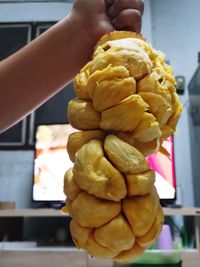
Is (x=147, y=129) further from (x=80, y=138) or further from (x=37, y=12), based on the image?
(x=37, y=12)

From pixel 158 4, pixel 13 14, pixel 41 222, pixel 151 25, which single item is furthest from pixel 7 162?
pixel 158 4

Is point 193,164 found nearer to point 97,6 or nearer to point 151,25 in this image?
point 151,25

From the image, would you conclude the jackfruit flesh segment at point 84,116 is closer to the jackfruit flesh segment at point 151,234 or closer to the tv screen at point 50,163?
the jackfruit flesh segment at point 151,234

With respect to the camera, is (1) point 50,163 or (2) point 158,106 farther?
(1) point 50,163

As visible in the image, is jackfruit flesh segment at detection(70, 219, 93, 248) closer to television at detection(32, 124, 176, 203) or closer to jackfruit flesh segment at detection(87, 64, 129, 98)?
jackfruit flesh segment at detection(87, 64, 129, 98)

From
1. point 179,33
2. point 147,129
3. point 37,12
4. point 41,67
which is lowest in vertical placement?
point 147,129

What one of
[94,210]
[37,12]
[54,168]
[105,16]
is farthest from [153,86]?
[37,12]
